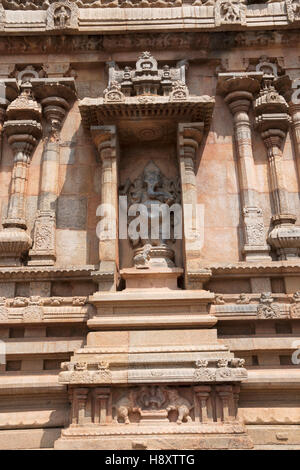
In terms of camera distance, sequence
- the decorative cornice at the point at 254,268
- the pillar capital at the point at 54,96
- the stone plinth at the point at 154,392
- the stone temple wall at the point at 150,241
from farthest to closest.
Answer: the pillar capital at the point at 54,96 < the decorative cornice at the point at 254,268 < the stone temple wall at the point at 150,241 < the stone plinth at the point at 154,392

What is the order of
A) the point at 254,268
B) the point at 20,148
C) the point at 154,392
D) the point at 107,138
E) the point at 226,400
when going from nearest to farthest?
the point at 226,400, the point at 154,392, the point at 254,268, the point at 107,138, the point at 20,148

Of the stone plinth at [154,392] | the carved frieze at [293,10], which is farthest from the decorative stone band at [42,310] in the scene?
the carved frieze at [293,10]

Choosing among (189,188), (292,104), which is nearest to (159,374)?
(189,188)

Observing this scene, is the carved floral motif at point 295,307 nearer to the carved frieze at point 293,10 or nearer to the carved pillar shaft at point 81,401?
the carved pillar shaft at point 81,401

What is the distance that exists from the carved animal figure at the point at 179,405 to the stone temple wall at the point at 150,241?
3cm

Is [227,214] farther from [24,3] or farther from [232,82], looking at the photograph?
[24,3]

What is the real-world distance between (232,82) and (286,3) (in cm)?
260

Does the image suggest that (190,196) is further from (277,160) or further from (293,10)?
(293,10)

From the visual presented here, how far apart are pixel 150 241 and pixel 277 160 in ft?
11.1

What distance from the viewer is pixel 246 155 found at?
29.8 feet

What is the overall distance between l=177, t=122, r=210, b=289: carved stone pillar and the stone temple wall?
0.14 feet

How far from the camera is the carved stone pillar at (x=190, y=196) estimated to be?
7930 millimetres

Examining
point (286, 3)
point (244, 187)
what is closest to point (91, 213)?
point (244, 187)

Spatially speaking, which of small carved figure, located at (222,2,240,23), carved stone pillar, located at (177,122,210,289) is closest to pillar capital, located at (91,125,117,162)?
carved stone pillar, located at (177,122,210,289)
